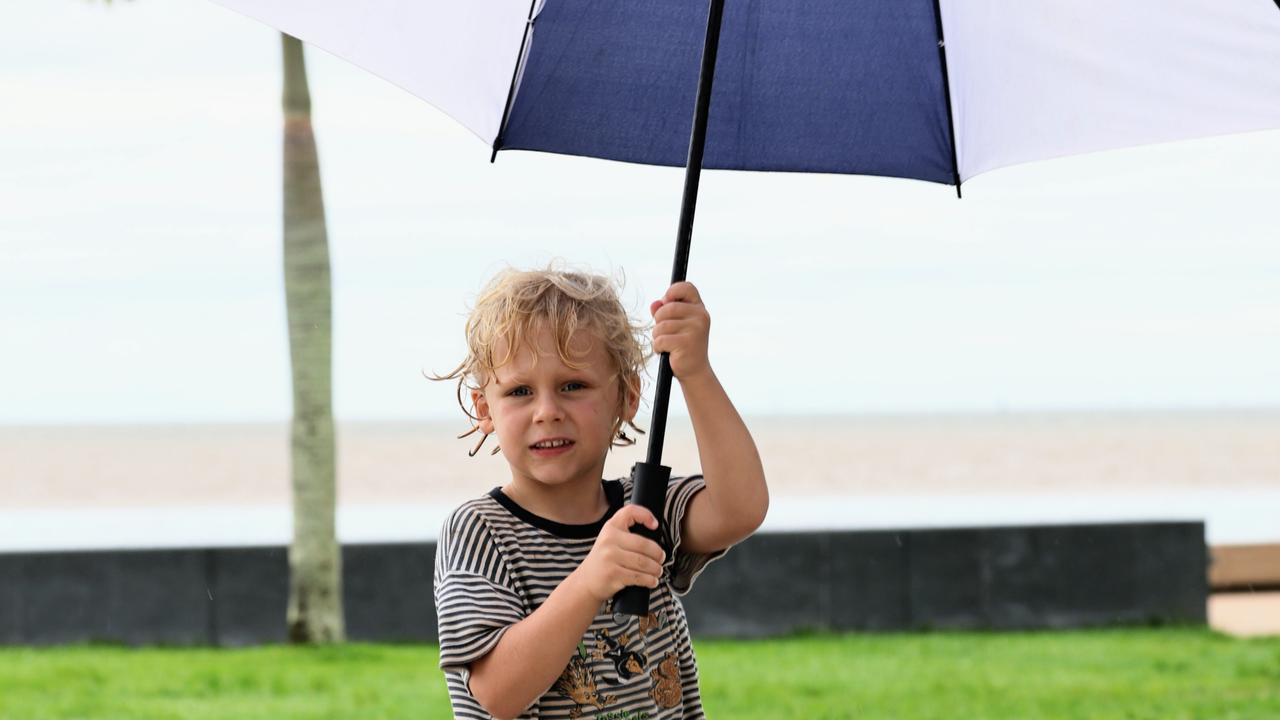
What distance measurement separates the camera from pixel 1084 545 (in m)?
7.35

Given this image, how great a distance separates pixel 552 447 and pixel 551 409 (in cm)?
5

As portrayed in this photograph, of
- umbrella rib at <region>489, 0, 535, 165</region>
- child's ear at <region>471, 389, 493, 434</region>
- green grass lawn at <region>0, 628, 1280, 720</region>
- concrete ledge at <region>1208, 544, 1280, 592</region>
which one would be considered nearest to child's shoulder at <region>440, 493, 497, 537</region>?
child's ear at <region>471, 389, 493, 434</region>

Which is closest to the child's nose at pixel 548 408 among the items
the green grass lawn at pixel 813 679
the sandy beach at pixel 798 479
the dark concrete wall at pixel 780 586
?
the green grass lawn at pixel 813 679

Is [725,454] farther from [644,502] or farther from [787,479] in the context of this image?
[787,479]

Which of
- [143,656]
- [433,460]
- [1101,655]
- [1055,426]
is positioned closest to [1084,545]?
[1101,655]

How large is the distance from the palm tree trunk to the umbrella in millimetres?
5098

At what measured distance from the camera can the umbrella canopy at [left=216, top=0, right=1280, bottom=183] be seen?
240 cm

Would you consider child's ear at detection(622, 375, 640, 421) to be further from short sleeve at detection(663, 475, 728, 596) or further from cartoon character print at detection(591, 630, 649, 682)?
cartoon character print at detection(591, 630, 649, 682)

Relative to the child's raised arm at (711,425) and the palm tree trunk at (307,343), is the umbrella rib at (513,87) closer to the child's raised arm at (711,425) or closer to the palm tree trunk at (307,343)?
the child's raised arm at (711,425)

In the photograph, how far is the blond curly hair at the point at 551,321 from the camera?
196cm

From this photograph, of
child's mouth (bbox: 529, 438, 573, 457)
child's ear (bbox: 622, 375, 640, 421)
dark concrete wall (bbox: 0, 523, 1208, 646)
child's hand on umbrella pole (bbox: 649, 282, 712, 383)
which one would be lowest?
dark concrete wall (bbox: 0, 523, 1208, 646)

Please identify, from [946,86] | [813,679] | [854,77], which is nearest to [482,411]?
[854,77]

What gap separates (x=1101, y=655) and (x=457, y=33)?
5.16m

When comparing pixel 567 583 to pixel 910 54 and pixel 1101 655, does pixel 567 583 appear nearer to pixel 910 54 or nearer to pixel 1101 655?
pixel 910 54
